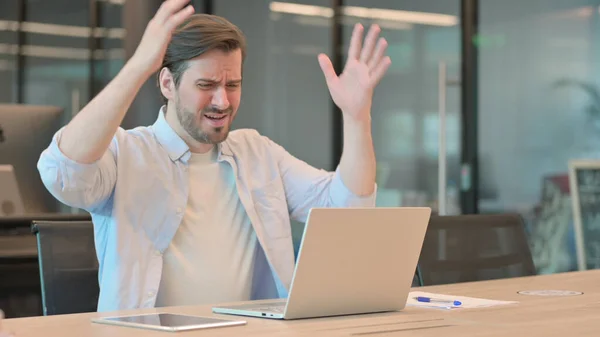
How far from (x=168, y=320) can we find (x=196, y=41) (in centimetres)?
99

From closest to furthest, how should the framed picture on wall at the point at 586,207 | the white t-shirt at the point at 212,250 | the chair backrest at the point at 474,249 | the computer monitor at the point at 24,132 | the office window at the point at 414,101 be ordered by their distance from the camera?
the white t-shirt at the point at 212,250 < the chair backrest at the point at 474,249 < the computer monitor at the point at 24,132 < the framed picture on wall at the point at 586,207 < the office window at the point at 414,101

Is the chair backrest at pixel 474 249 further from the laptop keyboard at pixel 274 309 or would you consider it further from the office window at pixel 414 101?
Answer: the office window at pixel 414 101

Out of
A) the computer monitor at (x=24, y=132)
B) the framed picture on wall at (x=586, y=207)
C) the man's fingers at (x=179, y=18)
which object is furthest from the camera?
the framed picture on wall at (x=586, y=207)

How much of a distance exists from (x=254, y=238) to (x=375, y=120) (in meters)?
4.24

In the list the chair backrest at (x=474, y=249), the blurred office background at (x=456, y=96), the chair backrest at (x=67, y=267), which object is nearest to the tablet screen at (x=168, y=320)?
the chair backrest at (x=67, y=267)

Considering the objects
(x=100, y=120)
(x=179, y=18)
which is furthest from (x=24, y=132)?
(x=179, y=18)

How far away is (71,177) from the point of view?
85.0 inches

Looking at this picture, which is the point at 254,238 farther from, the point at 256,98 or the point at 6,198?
the point at 256,98

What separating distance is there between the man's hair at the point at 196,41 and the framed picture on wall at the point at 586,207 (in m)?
3.77

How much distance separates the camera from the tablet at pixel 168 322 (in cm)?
158

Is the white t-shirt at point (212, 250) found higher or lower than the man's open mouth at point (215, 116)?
lower

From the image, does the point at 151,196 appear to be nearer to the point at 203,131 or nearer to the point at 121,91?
the point at 203,131

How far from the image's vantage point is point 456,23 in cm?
650

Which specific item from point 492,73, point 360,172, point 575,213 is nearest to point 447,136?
point 492,73
